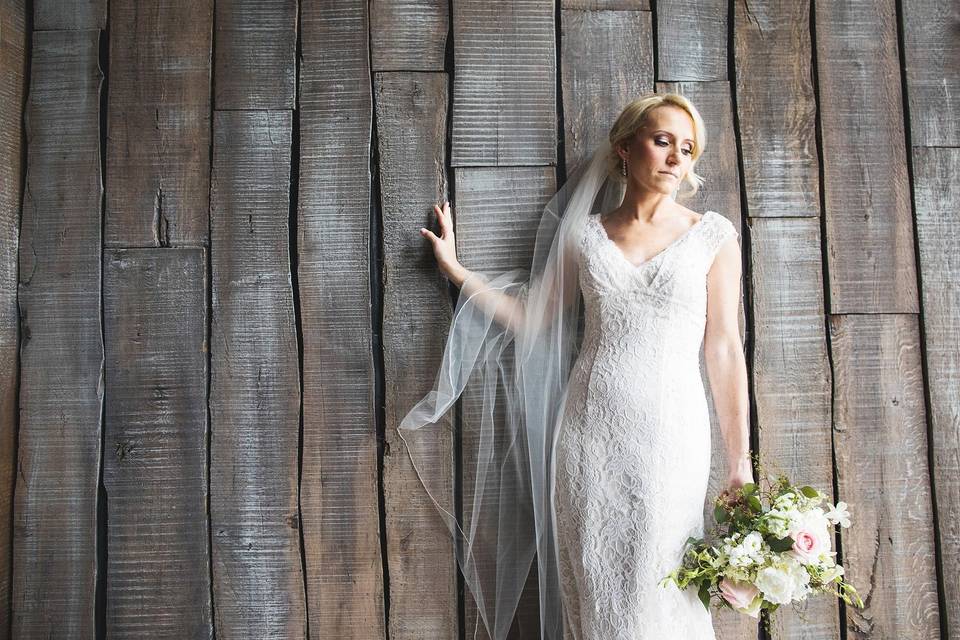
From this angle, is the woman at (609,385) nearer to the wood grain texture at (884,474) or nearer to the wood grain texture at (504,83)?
the wood grain texture at (504,83)

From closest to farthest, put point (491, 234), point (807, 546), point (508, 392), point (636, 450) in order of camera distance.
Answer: point (807, 546)
point (636, 450)
point (508, 392)
point (491, 234)

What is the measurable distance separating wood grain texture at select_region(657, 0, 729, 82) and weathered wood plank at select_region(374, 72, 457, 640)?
30.3 inches

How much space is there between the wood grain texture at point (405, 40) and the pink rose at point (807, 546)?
1.81 meters

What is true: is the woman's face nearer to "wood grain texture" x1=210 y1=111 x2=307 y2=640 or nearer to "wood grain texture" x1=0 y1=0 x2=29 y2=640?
"wood grain texture" x1=210 y1=111 x2=307 y2=640

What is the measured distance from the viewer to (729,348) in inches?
80.4

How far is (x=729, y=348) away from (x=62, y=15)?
249cm

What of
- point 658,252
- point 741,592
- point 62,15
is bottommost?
point 741,592

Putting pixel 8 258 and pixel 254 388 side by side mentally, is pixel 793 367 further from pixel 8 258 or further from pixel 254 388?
pixel 8 258

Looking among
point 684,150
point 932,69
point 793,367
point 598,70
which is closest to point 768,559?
point 793,367

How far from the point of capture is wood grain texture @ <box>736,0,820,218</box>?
2348 millimetres

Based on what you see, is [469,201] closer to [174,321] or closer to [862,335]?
[174,321]

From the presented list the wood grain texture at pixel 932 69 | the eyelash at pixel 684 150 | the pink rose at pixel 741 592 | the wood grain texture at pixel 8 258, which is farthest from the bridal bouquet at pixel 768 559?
the wood grain texture at pixel 8 258

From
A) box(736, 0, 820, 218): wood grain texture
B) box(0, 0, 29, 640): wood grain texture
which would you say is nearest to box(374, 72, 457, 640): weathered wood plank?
box(736, 0, 820, 218): wood grain texture

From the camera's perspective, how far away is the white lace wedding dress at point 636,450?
1.84 m
